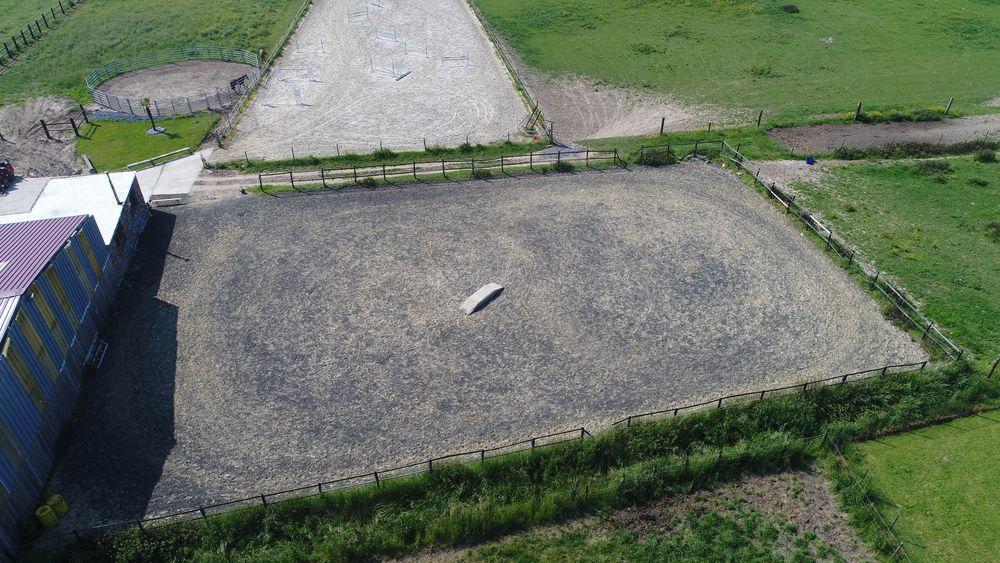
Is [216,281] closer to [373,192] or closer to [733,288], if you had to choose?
[373,192]

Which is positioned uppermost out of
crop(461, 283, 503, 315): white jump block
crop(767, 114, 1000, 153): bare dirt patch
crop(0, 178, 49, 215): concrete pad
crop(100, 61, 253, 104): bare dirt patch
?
crop(0, 178, 49, 215): concrete pad

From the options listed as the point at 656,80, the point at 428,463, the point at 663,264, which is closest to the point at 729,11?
the point at 656,80

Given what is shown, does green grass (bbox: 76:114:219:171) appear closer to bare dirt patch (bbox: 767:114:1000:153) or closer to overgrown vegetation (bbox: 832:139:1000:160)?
bare dirt patch (bbox: 767:114:1000:153)

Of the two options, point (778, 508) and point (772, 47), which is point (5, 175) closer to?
point (778, 508)

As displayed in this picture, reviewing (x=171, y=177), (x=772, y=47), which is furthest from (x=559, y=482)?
(x=772, y=47)

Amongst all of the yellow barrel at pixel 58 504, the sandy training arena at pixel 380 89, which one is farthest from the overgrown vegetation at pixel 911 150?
the yellow barrel at pixel 58 504

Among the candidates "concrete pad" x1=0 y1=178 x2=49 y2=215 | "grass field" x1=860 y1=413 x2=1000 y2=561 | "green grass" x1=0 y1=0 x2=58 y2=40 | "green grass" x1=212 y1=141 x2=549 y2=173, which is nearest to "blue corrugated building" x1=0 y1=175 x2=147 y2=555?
"concrete pad" x1=0 y1=178 x2=49 y2=215
